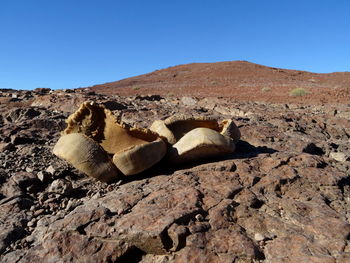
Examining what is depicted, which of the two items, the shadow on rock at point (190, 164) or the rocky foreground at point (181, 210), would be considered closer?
the rocky foreground at point (181, 210)

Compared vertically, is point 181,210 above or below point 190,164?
below

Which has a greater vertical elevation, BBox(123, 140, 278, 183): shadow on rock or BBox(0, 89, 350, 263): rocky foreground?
BBox(123, 140, 278, 183): shadow on rock

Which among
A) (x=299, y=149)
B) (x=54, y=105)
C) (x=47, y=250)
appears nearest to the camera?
(x=47, y=250)

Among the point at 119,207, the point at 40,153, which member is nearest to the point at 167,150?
the point at 119,207

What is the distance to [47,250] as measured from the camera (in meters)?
2.68

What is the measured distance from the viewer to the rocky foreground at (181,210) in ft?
8.80

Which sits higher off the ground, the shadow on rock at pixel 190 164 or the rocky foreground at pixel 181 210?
the shadow on rock at pixel 190 164

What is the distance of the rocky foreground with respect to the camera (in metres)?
2.68

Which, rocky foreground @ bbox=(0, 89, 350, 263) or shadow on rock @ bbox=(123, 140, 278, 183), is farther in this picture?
shadow on rock @ bbox=(123, 140, 278, 183)

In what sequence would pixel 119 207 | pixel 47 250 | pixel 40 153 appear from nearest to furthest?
1. pixel 47 250
2. pixel 119 207
3. pixel 40 153

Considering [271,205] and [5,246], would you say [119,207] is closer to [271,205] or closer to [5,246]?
[5,246]

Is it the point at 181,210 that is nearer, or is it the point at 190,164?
the point at 181,210

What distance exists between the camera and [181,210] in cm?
303

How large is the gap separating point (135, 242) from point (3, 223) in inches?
51.3
